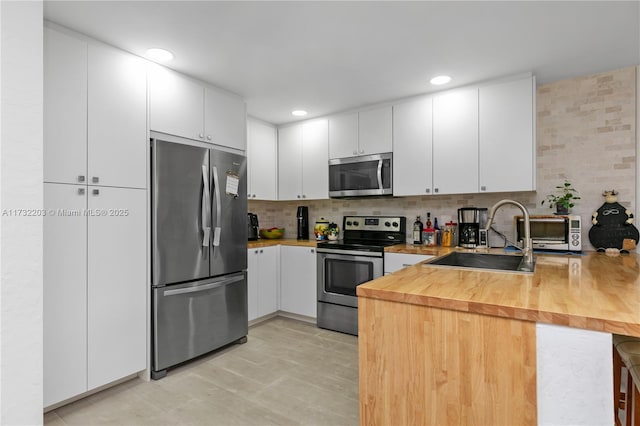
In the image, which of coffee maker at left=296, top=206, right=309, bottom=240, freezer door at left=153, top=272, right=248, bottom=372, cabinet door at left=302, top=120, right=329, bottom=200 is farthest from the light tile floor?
cabinet door at left=302, top=120, right=329, bottom=200

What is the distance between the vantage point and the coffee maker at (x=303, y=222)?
4230 millimetres

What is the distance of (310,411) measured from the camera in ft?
6.67

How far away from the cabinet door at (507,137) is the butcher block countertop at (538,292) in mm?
952

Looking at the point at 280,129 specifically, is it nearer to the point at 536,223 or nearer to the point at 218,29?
the point at 218,29

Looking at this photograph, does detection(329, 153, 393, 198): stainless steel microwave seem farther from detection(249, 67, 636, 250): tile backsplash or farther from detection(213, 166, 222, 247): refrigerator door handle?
detection(213, 166, 222, 247): refrigerator door handle

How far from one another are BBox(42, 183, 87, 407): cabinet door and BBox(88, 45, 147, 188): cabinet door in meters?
0.22

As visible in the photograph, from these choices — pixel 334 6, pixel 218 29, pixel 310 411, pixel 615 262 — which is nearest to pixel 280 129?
pixel 218 29

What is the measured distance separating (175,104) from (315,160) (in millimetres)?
1654

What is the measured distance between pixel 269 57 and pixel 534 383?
7.80ft

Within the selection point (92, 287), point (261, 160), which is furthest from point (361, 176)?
point (92, 287)

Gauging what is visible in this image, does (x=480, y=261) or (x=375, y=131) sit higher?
(x=375, y=131)

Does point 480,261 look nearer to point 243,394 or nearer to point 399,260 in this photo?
point 399,260

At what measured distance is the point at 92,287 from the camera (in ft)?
6.91

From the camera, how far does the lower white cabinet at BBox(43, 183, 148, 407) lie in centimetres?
194
